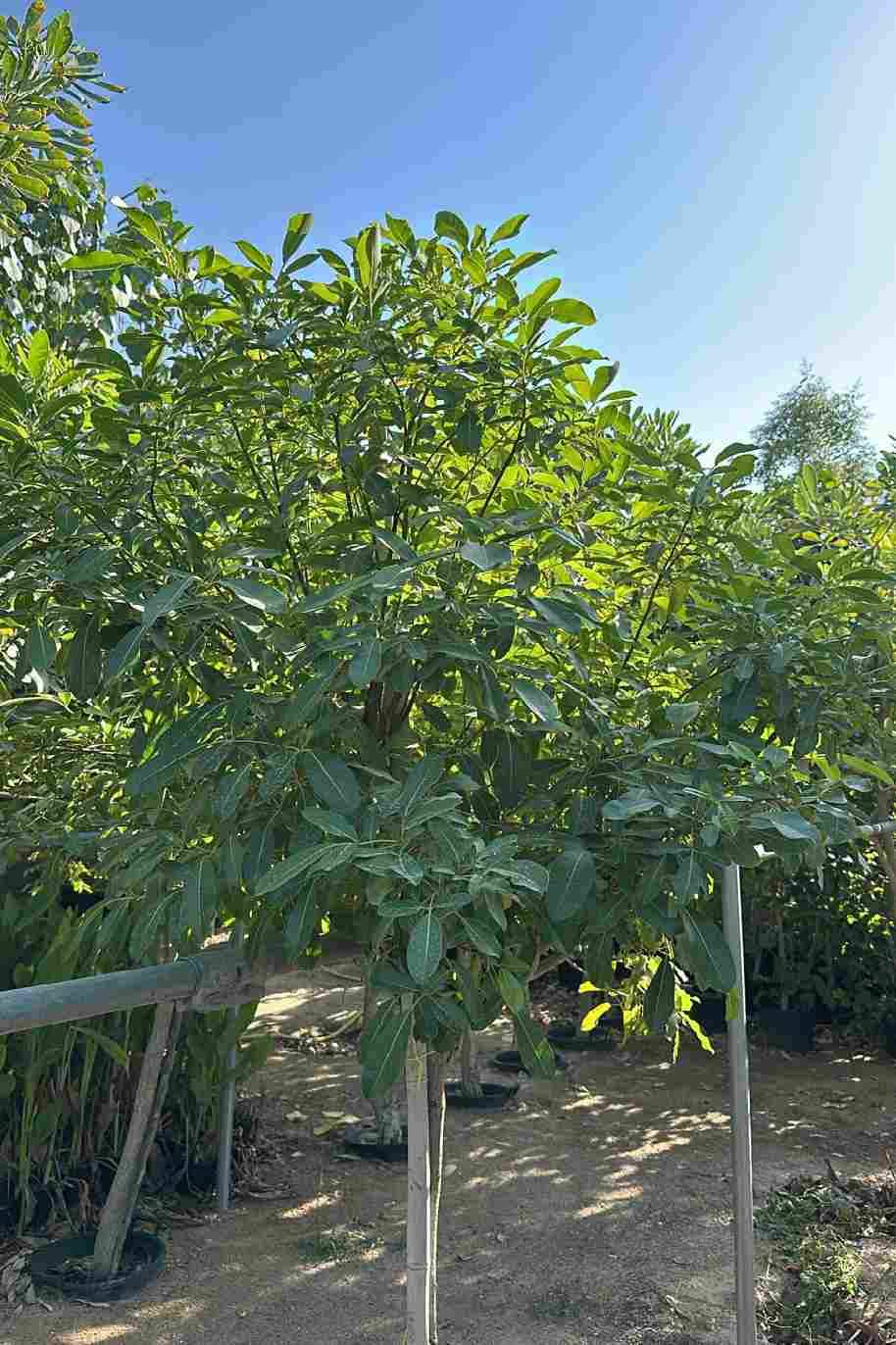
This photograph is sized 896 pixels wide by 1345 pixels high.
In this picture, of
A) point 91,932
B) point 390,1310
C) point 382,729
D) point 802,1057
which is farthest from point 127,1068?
point 802,1057

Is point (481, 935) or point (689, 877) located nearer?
point (481, 935)

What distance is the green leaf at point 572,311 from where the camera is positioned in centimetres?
162

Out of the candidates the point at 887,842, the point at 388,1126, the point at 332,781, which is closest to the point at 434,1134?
the point at 332,781

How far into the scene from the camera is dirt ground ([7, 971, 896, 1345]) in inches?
119

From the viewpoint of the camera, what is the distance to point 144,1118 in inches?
121

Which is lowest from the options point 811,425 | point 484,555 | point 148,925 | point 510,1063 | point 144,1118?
point 510,1063

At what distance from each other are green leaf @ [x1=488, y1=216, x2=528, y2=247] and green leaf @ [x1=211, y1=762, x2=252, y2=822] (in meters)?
0.92

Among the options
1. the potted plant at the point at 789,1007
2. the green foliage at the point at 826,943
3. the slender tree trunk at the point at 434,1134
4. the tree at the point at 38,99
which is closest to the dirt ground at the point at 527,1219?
the potted plant at the point at 789,1007

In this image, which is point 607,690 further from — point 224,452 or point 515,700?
point 224,452

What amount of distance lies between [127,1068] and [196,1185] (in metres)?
0.66

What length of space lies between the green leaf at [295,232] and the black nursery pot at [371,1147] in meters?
3.65

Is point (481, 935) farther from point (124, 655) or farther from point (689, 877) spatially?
point (124, 655)

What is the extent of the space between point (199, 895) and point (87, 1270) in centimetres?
244

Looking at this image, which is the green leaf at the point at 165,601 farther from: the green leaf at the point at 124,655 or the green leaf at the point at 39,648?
the green leaf at the point at 39,648
